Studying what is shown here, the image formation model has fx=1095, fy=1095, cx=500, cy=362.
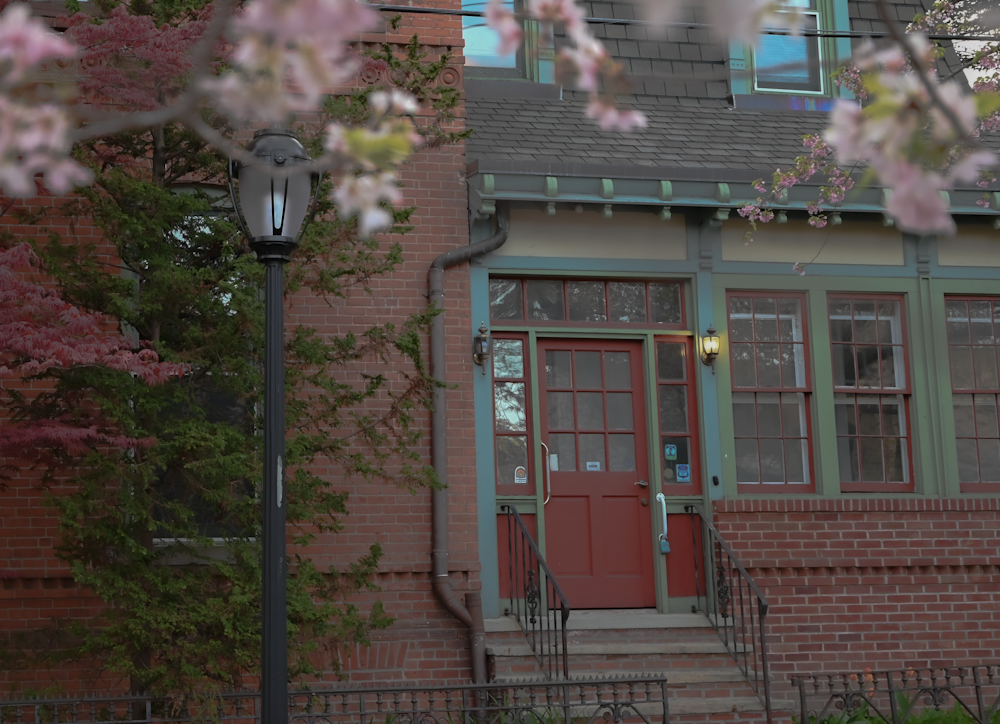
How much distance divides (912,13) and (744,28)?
10.9 meters

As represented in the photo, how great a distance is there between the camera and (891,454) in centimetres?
986

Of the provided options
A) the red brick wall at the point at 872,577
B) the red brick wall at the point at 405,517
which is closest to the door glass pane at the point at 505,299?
the red brick wall at the point at 405,517

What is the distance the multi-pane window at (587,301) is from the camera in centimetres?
943

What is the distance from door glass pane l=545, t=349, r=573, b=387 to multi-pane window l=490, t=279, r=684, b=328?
0.99 feet

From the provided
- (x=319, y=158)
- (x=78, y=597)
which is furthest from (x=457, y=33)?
(x=78, y=597)

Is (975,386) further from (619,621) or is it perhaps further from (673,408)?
(619,621)

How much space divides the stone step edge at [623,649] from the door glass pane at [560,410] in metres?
1.91

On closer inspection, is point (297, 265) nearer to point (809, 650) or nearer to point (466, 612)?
point (466, 612)

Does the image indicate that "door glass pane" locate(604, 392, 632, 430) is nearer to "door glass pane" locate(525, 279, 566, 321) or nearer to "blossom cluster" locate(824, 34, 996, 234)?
"door glass pane" locate(525, 279, 566, 321)

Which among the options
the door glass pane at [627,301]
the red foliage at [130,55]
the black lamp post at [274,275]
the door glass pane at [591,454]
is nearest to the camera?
Answer: the black lamp post at [274,275]

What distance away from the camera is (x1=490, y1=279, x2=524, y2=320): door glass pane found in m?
9.38

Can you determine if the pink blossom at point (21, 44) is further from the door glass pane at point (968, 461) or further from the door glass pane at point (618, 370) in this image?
the door glass pane at point (968, 461)

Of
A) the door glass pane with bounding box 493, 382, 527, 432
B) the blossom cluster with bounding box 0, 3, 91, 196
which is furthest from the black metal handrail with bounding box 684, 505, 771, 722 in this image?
the blossom cluster with bounding box 0, 3, 91, 196

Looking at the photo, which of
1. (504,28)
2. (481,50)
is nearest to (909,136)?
(504,28)
